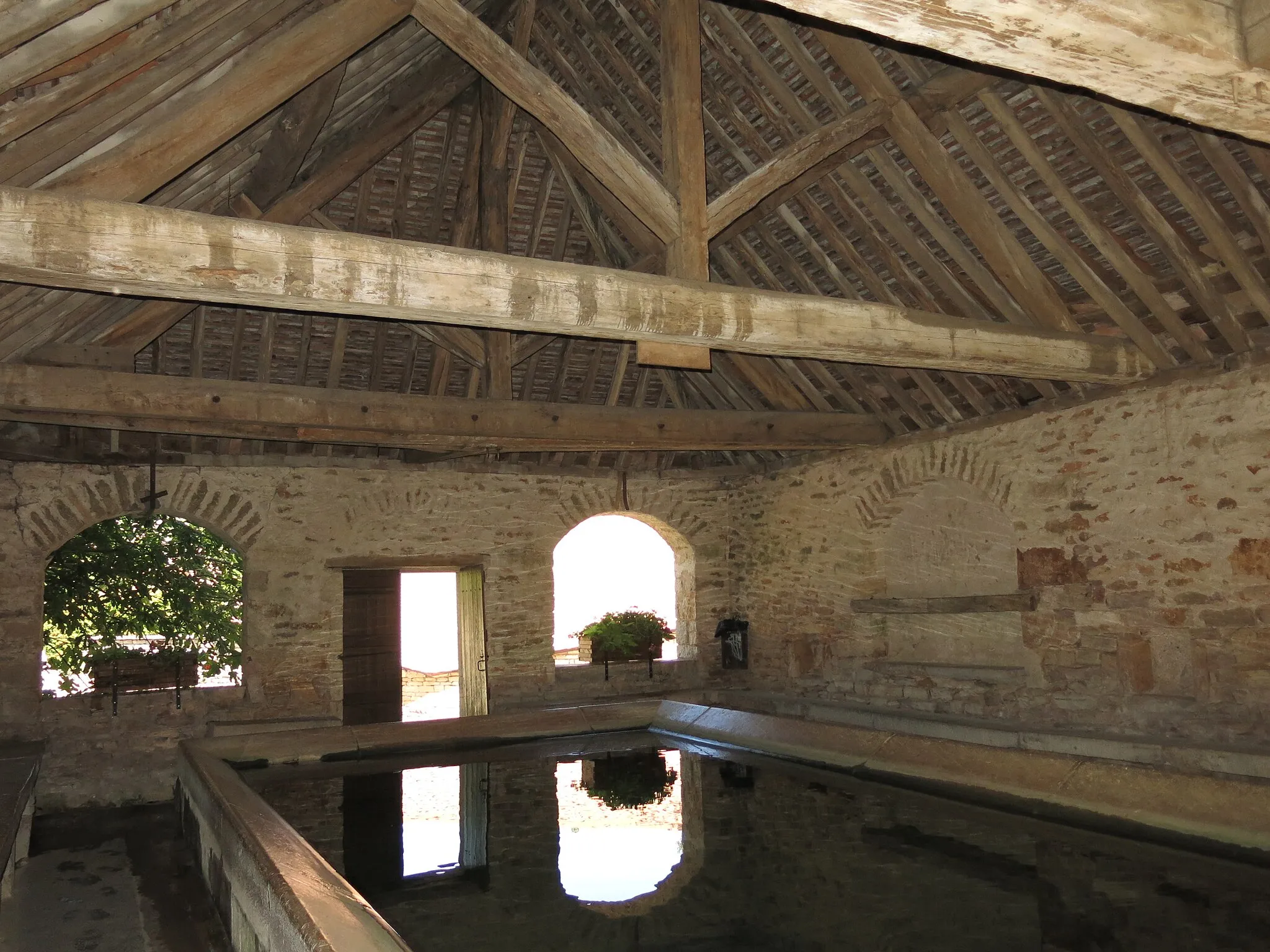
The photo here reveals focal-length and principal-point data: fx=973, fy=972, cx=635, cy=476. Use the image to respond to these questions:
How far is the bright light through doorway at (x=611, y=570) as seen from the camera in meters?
14.8

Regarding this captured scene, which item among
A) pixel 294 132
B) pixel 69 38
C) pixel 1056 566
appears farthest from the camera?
pixel 1056 566

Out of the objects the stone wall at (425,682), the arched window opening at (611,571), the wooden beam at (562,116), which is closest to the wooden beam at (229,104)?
the wooden beam at (562,116)

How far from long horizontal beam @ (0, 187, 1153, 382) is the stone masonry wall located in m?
4.39

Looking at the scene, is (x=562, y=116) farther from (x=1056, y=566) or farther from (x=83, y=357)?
(x=1056, y=566)

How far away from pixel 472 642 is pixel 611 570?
6.51 meters

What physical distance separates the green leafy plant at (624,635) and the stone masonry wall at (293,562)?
0.32 metres

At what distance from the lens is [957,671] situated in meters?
7.11

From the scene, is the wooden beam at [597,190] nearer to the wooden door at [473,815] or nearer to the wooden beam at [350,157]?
the wooden beam at [350,157]

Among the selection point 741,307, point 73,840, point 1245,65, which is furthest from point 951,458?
point 73,840

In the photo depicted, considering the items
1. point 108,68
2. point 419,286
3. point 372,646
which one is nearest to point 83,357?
point 108,68

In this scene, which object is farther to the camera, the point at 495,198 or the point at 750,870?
the point at 495,198

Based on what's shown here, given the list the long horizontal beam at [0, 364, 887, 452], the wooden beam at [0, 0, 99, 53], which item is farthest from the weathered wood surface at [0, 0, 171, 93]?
the long horizontal beam at [0, 364, 887, 452]

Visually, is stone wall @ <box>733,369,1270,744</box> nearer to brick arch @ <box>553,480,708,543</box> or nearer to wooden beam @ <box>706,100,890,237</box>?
brick arch @ <box>553,480,708,543</box>

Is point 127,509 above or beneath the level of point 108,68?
beneath
